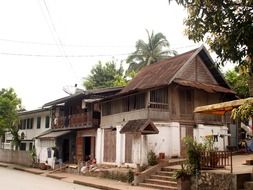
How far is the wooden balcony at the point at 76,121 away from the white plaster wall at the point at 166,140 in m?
7.46

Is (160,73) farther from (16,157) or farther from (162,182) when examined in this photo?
(16,157)

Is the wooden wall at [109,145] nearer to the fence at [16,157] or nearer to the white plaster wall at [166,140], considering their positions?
the white plaster wall at [166,140]

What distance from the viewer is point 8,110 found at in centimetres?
4088

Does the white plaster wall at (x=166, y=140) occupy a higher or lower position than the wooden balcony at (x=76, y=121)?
lower

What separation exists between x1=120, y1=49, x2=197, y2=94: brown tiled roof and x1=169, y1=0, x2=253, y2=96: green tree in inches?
595

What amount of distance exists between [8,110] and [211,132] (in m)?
23.5

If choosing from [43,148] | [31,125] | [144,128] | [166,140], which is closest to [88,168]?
[166,140]

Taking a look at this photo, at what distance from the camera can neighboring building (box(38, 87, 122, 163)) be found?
30125 mm

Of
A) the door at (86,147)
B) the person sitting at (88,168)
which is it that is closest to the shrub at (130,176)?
the person sitting at (88,168)

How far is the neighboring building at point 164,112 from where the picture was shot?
2312cm

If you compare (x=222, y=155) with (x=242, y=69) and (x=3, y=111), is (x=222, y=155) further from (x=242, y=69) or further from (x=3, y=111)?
(x=3, y=111)

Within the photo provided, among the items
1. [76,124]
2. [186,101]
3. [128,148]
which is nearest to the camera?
[128,148]

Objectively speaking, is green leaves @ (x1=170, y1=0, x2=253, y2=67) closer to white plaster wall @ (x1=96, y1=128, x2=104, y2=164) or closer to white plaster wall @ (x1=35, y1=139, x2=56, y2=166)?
white plaster wall @ (x1=96, y1=128, x2=104, y2=164)

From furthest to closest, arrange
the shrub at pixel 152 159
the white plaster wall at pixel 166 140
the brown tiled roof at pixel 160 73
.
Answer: the brown tiled roof at pixel 160 73 < the white plaster wall at pixel 166 140 < the shrub at pixel 152 159
